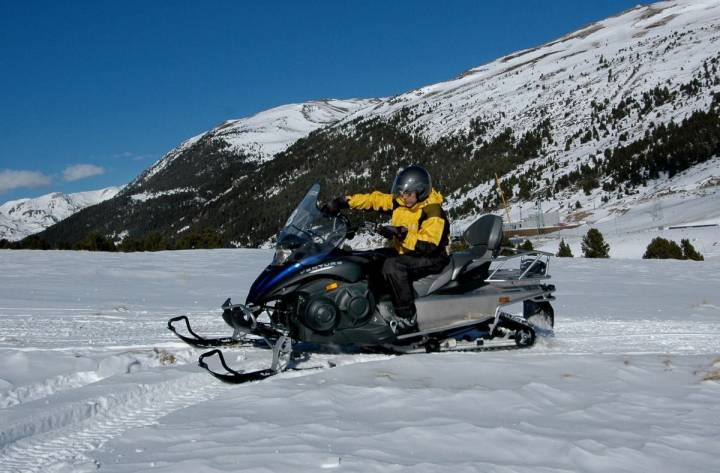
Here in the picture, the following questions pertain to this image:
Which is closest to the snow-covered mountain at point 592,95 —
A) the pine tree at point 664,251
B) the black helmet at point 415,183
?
the pine tree at point 664,251

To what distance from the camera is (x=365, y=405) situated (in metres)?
4.07

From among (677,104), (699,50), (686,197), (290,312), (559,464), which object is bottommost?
(559,464)

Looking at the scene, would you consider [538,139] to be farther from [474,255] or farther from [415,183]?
[415,183]

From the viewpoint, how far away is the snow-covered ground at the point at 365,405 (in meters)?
3.11

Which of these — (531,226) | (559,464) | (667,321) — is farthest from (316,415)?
(531,226)

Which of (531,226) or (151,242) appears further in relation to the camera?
(531,226)

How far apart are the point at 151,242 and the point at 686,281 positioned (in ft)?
69.4

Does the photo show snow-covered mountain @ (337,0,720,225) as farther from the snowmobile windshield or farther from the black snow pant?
the snowmobile windshield

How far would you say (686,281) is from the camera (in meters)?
13.0

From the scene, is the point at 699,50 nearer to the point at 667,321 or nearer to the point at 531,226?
the point at 531,226

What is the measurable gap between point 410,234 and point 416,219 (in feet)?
0.52

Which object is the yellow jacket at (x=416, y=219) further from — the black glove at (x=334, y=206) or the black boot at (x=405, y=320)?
the black boot at (x=405, y=320)

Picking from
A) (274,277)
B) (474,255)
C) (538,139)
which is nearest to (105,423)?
(274,277)

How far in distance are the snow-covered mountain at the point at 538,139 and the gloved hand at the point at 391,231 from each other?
44.0 metres
